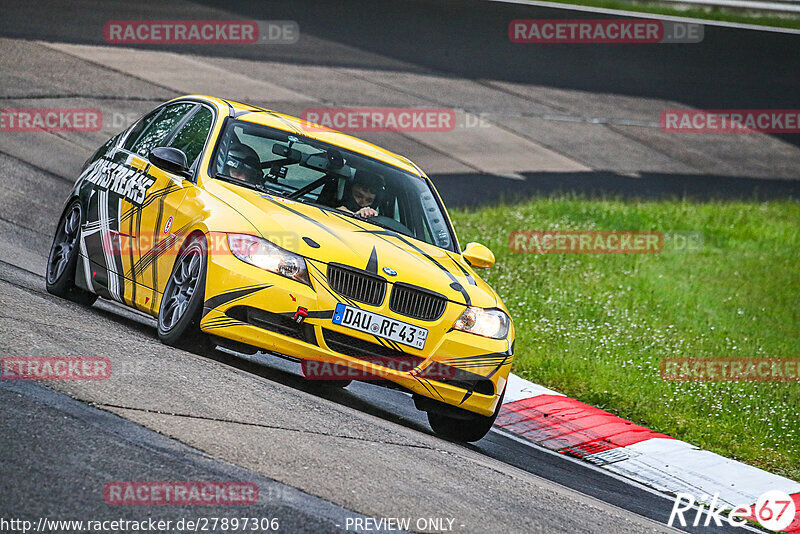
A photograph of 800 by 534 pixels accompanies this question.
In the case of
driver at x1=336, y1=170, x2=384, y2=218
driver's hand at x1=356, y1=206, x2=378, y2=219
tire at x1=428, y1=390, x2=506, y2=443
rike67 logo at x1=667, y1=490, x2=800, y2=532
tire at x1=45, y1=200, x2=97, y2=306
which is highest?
driver at x1=336, y1=170, x2=384, y2=218

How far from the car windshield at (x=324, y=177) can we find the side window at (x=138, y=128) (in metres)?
1.10

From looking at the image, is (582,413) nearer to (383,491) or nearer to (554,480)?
(554,480)

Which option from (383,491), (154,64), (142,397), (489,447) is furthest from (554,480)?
(154,64)

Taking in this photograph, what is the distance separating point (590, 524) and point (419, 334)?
5.58 ft

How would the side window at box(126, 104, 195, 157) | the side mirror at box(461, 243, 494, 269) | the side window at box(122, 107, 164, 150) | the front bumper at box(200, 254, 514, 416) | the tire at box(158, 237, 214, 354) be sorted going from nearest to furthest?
the front bumper at box(200, 254, 514, 416) < the tire at box(158, 237, 214, 354) < the side mirror at box(461, 243, 494, 269) < the side window at box(126, 104, 195, 157) < the side window at box(122, 107, 164, 150)

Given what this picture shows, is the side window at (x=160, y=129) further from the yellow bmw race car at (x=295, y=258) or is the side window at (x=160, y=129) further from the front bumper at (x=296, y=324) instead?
the front bumper at (x=296, y=324)

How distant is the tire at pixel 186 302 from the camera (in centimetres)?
727

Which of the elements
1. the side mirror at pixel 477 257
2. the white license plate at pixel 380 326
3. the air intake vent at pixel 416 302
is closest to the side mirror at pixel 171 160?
the white license plate at pixel 380 326

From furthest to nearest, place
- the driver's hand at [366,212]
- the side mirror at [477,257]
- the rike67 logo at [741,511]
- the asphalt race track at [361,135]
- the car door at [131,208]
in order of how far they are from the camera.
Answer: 1. the side mirror at [477,257]
2. the driver's hand at [366,212]
3. the car door at [131,208]
4. the rike67 logo at [741,511]
5. the asphalt race track at [361,135]

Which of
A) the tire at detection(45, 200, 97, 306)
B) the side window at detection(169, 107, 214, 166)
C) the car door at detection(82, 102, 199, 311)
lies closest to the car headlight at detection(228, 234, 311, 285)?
the car door at detection(82, 102, 199, 311)

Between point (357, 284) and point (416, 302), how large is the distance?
40 centimetres

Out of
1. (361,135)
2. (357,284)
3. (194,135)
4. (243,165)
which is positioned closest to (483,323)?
(357,284)

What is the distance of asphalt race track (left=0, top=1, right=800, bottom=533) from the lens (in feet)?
17.9

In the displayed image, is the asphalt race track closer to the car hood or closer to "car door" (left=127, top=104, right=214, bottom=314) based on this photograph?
"car door" (left=127, top=104, right=214, bottom=314)
